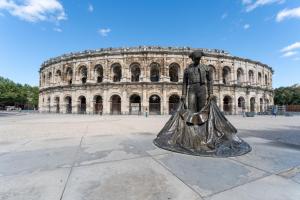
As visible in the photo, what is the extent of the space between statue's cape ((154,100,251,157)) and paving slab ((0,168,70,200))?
8.58 ft

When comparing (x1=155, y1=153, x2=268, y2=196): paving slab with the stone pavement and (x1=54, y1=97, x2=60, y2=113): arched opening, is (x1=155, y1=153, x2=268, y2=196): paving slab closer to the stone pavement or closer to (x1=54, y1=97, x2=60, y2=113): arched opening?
the stone pavement

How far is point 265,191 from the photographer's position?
7.00 ft

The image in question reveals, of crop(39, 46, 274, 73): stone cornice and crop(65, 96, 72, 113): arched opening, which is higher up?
crop(39, 46, 274, 73): stone cornice

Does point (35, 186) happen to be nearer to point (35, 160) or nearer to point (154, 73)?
point (35, 160)

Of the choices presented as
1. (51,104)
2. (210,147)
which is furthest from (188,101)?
(51,104)

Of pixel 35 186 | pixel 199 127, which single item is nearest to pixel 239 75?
pixel 199 127

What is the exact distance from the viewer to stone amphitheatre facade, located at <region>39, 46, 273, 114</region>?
82.3ft

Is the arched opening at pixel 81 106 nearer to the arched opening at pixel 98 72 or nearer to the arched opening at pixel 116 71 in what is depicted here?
the arched opening at pixel 98 72

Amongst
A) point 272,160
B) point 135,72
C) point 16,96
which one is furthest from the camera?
point 16,96

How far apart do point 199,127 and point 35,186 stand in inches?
146

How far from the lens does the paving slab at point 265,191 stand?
6.56ft

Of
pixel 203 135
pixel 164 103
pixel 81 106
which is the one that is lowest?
pixel 203 135

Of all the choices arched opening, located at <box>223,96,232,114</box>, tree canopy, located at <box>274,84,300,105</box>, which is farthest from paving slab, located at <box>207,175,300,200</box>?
tree canopy, located at <box>274,84,300,105</box>

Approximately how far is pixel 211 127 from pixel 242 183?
2111 mm
